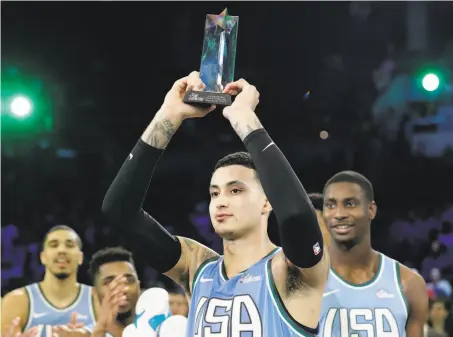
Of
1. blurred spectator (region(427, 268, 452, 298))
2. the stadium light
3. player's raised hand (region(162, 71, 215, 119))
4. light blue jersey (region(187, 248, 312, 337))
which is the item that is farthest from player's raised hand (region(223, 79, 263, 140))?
blurred spectator (region(427, 268, 452, 298))

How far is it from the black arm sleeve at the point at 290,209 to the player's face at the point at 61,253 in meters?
3.51

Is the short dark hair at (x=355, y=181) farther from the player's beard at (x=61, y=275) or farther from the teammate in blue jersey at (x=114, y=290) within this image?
the player's beard at (x=61, y=275)

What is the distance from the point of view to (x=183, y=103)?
2.54 metres

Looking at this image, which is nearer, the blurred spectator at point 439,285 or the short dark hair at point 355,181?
the short dark hair at point 355,181

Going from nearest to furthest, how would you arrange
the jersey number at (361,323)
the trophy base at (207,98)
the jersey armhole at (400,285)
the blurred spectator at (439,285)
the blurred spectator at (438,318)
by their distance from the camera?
the trophy base at (207,98) < the jersey number at (361,323) < the jersey armhole at (400,285) < the blurred spectator at (438,318) < the blurred spectator at (439,285)

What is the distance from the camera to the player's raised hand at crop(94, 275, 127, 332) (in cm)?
461

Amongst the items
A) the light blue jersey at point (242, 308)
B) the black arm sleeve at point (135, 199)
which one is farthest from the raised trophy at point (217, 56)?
the light blue jersey at point (242, 308)

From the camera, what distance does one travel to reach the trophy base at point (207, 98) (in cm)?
238

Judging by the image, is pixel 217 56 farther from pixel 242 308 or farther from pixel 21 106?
pixel 21 106

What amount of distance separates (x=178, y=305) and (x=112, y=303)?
83 centimetres

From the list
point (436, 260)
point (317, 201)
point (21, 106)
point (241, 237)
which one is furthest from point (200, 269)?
point (436, 260)

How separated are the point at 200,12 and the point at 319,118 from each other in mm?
1896

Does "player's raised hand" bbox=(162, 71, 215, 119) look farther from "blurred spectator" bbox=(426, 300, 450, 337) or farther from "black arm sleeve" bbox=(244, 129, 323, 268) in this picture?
"blurred spectator" bbox=(426, 300, 450, 337)

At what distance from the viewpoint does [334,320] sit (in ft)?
12.6
